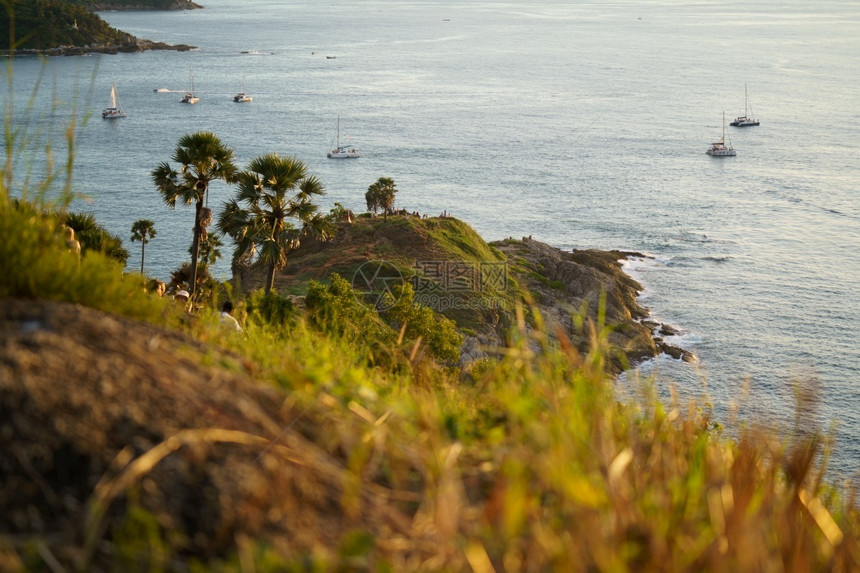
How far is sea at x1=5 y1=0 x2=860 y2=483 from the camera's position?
194 ft

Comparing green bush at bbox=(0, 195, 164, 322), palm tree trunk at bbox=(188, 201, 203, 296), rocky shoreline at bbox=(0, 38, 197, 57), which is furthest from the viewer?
rocky shoreline at bbox=(0, 38, 197, 57)

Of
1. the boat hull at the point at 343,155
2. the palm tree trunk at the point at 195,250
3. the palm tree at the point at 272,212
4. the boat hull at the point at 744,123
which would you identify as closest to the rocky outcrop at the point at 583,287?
the palm tree trunk at the point at 195,250

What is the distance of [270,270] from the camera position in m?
34.8

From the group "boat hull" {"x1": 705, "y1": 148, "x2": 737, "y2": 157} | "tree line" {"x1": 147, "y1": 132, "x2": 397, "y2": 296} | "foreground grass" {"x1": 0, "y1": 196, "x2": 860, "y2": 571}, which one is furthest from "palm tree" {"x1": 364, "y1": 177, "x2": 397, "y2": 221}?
"foreground grass" {"x1": 0, "y1": 196, "x2": 860, "y2": 571}

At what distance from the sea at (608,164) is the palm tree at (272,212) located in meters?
7.12

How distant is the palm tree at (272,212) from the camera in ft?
102

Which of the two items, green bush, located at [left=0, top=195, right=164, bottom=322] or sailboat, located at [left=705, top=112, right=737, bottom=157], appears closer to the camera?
green bush, located at [left=0, top=195, right=164, bottom=322]

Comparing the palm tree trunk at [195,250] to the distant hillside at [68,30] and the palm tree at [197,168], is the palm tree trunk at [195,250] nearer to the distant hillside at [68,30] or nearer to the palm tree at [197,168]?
the palm tree at [197,168]

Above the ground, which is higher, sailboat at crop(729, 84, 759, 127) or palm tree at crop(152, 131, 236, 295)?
sailboat at crop(729, 84, 759, 127)

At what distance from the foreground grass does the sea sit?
0.89 meters

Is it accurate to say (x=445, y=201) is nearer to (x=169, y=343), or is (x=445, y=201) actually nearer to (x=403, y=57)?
(x=169, y=343)

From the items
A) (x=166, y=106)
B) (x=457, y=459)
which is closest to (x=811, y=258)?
(x=457, y=459)

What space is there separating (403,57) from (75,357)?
615 feet

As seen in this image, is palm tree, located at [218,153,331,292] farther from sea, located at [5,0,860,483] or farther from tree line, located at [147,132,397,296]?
sea, located at [5,0,860,483]
